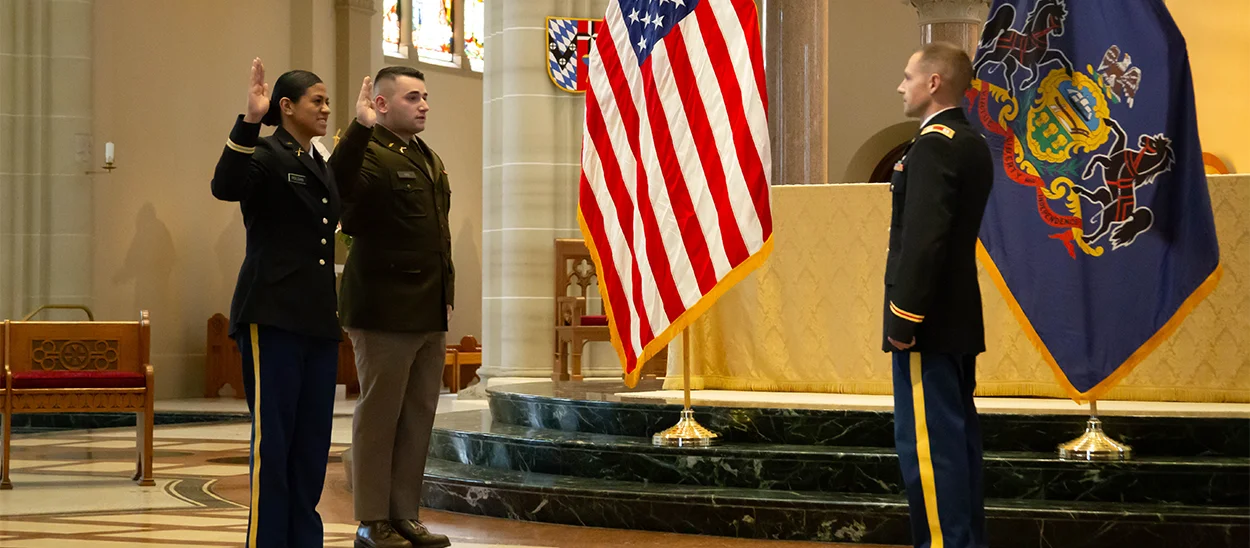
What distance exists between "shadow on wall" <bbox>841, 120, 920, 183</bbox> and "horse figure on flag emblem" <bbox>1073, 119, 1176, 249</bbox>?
38.8 feet

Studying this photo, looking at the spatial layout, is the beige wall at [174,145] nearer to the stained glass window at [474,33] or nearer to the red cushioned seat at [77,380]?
the stained glass window at [474,33]

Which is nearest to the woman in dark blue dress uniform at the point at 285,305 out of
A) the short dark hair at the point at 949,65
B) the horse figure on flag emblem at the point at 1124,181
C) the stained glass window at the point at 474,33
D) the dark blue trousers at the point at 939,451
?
the dark blue trousers at the point at 939,451

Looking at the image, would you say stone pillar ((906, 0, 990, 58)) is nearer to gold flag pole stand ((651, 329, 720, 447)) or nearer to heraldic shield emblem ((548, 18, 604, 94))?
heraldic shield emblem ((548, 18, 604, 94))

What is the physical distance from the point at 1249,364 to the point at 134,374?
4.83m

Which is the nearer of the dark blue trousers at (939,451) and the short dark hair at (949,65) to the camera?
the dark blue trousers at (939,451)

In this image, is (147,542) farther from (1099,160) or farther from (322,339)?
(1099,160)

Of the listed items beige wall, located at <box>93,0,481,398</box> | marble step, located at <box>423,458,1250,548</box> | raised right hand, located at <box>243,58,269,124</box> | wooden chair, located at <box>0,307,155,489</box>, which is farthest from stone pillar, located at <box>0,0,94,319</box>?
raised right hand, located at <box>243,58,269,124</box>

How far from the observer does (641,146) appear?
526 centimetres

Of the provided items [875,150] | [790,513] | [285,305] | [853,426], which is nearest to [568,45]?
[853,426]

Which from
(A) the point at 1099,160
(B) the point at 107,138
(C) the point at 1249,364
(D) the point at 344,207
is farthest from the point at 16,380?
(B) the point at 107,138

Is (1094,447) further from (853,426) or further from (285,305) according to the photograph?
(285,305)

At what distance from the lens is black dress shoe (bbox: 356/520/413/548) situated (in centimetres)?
424

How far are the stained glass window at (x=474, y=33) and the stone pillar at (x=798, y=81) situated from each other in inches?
269

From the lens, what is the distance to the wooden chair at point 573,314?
9250 millimetres
